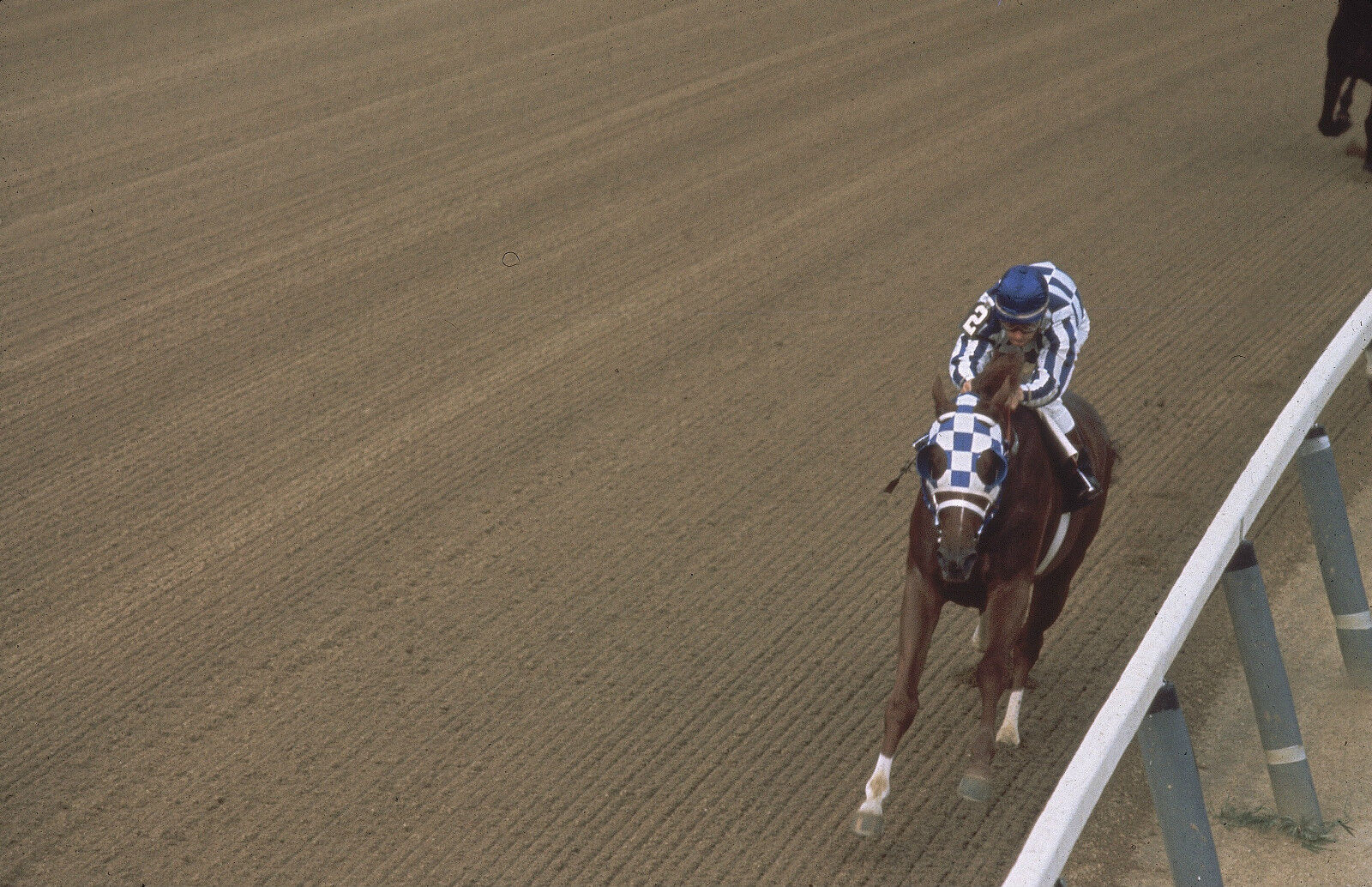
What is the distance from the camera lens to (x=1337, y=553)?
472 cm

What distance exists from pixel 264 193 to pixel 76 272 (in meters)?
1.47

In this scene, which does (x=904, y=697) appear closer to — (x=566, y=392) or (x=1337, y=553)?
(x=1337, y=553)

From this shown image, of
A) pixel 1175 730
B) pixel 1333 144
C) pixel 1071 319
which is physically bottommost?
pixel 1333 144

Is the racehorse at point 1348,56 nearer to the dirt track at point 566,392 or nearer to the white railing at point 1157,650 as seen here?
the dirt track at point 566,392

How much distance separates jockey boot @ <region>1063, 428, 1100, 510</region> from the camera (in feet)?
14.6

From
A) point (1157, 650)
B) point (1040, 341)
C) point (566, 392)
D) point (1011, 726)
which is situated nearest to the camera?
point (1157, 650)

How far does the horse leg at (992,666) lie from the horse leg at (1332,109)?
7.10 m

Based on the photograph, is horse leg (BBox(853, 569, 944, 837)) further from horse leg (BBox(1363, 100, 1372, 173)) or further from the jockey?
horse leg (BBox(1363, 100, 1372, 173))

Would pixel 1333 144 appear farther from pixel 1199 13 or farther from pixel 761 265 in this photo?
pixel 761 265

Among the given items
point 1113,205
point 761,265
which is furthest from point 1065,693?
point 1113,205

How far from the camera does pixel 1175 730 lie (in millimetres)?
3221

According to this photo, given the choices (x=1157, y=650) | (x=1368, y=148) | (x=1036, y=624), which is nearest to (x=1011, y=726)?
(x=1036, y=624)

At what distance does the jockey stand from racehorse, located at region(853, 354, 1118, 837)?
76 mm

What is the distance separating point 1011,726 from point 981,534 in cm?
91
